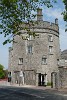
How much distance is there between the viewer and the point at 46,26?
2350 inches

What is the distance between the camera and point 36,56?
58.1m

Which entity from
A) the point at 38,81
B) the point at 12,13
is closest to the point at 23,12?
the point at 12,13

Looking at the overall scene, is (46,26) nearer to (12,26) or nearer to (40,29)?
(40,29)

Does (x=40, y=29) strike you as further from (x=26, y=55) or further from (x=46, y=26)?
(x=26, y=55)

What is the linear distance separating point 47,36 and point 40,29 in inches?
81.0

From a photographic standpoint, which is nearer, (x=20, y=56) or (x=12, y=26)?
(x=12, y=26)

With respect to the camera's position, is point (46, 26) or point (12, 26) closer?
point (12, 26)

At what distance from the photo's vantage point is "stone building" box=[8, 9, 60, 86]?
57.4 m

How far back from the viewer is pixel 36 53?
5828 cm

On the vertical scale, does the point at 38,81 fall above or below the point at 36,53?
below

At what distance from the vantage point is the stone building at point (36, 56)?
2261 inches

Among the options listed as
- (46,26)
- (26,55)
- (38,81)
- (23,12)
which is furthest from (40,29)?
(23,12)

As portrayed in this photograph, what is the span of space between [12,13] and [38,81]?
1490 inches

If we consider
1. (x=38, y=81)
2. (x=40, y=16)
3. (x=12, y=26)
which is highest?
(x=40, y=16)
